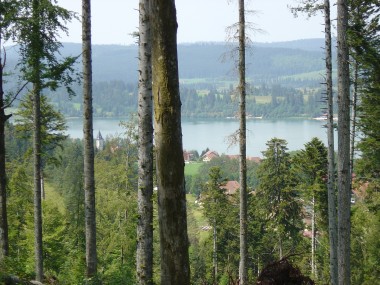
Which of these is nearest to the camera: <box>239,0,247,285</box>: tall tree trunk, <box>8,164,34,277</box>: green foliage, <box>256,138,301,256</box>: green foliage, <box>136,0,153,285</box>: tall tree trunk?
<box>136,0,153,285</box>: tall tree trunk

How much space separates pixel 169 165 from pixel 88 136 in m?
5.20

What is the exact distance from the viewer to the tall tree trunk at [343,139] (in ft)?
28.0

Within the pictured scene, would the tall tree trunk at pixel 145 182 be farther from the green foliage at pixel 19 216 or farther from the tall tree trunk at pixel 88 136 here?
the green foliage at pixel 19 216

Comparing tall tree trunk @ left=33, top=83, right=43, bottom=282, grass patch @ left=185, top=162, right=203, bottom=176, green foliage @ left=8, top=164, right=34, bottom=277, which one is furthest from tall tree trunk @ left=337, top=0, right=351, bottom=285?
grass patch @ left=185, top=162, right=203, bottom=176

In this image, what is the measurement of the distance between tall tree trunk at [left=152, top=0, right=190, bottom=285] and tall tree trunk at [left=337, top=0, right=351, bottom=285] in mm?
5944

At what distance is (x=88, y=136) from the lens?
832cm

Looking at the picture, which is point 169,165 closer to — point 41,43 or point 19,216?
point 41,43

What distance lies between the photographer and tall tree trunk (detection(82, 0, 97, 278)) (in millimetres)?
8156

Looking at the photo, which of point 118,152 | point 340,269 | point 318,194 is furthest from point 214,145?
point 340,269

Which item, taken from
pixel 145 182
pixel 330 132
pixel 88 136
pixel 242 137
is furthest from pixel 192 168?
pixel 145 182

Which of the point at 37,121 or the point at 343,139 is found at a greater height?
the point at 37,121

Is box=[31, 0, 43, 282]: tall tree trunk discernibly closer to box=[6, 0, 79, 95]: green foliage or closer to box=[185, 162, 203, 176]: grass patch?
box=[6, 0, 79, 95]: green foliage

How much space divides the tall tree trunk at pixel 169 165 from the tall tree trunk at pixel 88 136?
16.5ft

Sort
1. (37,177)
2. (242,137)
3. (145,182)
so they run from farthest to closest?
(242,137) < (37,177) < (145,182)
